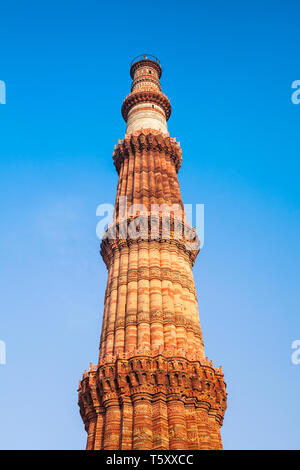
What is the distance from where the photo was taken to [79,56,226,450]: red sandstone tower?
17875 millimetres

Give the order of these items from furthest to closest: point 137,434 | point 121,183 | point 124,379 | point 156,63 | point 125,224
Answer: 1. point 156,63
2. point 121,183
3. point 125,224
4. point 124,379
5. point 137,434

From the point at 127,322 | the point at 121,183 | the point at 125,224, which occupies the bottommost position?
the point at 127,322

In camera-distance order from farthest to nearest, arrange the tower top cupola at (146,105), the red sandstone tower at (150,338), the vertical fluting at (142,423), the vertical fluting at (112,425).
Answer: the tower top cupola at (146,105) → the red sandstone tower at (150,338) → the vertical fluting at (112,425) → the vertical fluting at (142,423)

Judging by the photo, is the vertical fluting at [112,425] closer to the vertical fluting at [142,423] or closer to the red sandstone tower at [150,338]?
the red sandstone tower at [150,338]

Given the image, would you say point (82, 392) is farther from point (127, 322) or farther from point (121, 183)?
point (121, 183)

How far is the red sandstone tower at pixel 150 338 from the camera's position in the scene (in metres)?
17.9

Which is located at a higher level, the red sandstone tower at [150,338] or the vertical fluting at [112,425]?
the red sandstone tower at [150,338]

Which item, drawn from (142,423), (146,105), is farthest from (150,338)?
(146,105)

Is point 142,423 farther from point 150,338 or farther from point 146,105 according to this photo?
point 146,105

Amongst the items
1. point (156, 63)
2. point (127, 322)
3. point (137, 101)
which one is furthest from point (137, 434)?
point (156, 63)

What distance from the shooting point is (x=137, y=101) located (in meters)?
38.0

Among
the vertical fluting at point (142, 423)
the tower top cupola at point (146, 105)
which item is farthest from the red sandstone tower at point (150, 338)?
the tower top cupola at point (146, 105)

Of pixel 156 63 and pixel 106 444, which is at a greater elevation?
pixel 156 63
